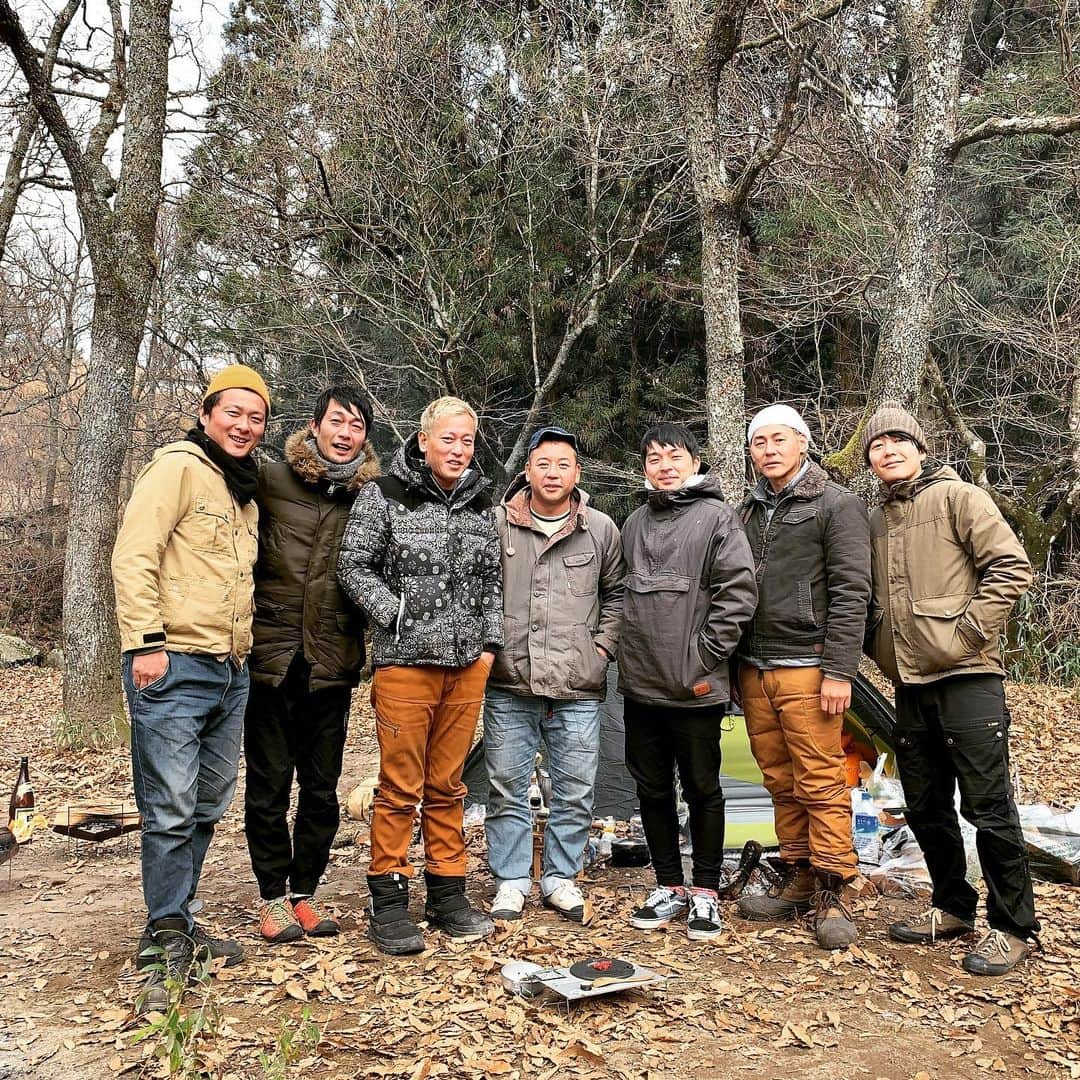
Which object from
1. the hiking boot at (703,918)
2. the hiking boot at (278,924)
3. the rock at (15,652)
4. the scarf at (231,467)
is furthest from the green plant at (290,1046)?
the rock at (15,652)

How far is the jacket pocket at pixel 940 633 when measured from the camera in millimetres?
3457

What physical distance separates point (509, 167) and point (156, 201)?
4.46 meters

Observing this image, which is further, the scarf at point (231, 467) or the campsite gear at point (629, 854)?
the campsite gear at point (629, 854)

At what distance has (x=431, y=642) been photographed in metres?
3.57

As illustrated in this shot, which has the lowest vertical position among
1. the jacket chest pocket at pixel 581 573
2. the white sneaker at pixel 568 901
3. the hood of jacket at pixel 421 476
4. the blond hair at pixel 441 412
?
the white sneaker at pixel 568 901

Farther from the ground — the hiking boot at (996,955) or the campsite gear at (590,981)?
the campsite gear at (590,981)

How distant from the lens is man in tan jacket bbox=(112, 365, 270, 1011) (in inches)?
124

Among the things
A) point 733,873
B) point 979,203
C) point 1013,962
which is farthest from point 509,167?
point 1013,962

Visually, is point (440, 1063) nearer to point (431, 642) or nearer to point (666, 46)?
point (431, 642)

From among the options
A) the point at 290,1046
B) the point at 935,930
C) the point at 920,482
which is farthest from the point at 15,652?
the point at 920,482

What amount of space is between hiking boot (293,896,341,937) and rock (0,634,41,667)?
11.6m

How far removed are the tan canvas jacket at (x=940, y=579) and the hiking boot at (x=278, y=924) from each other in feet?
8.23

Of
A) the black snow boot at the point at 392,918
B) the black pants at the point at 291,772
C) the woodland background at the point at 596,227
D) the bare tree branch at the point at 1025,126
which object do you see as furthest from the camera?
the woodland background at the point at 596,227

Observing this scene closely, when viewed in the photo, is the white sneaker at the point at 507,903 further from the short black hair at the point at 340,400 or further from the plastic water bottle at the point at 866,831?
the short black hair at the point at 340,400
